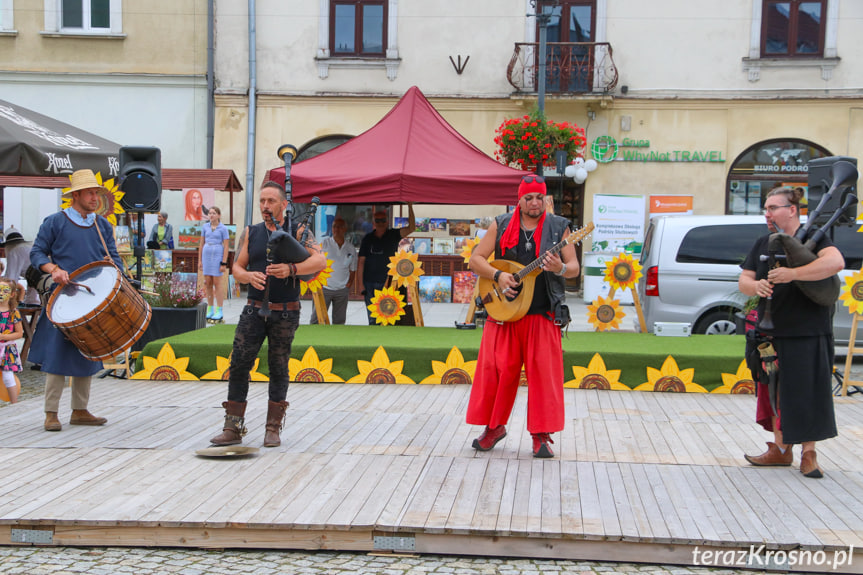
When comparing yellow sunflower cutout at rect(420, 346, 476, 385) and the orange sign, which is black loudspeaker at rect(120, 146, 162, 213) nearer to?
yellow sunflower cutout at rect(420, 346, 476, 385)

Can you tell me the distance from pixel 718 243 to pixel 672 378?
2.99 m

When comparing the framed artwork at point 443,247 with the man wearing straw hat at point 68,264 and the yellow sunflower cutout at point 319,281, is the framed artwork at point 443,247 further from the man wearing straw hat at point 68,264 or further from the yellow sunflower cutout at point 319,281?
Result: the man wearing straw hat at point 68,264

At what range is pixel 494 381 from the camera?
589cm

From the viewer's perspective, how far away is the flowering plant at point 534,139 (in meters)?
16.2

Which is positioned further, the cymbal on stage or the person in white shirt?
the person in white shirt

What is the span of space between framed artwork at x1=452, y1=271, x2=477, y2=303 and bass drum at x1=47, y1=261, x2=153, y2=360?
1226cm

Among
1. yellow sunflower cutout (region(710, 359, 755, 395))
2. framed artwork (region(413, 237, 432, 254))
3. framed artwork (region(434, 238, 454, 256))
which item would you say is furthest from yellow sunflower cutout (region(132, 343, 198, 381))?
framed artwork (region(434, 238, 454, 256))

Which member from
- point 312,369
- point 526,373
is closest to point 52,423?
point 312,369

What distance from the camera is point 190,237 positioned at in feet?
64.8

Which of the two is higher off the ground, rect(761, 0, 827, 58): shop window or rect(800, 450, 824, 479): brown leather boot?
rect(761, 0, 827, 58): shop window

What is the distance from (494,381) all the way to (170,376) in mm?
4129

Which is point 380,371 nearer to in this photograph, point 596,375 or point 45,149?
point 596,375

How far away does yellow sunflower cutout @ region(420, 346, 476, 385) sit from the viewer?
8.60m

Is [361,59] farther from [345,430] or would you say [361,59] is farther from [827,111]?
[345,430]
